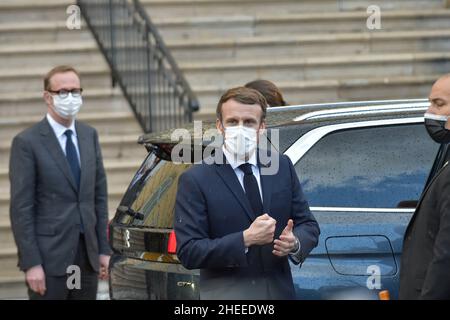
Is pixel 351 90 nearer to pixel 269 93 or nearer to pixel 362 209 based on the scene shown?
pixel 269 93

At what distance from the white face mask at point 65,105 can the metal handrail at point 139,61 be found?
385cm

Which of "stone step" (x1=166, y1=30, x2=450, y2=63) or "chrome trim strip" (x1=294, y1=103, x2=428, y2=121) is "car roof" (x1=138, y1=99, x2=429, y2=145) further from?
"stone step" (x1=166, y1=30, x2=450, y2=63)

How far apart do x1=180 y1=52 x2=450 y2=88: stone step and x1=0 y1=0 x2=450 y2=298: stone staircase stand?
11mm

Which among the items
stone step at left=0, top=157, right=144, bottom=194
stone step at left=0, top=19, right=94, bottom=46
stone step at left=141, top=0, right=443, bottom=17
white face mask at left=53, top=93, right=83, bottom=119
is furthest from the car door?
stone step at left=141, top=0, right=443, bottom=17

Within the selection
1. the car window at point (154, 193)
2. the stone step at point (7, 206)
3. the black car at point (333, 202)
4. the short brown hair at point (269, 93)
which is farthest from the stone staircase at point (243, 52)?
the black car at point (333, 202)

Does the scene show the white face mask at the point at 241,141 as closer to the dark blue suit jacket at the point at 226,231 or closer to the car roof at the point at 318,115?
the dark blue suit jacket at the point at 226,231

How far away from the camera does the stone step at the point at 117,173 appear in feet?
37.4

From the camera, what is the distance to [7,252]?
10711mm

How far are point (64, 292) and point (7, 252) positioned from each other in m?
3.60

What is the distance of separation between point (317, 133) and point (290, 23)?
665cm

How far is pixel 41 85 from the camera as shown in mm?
12117

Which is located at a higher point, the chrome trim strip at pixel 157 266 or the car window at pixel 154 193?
the car window at pixel 154 193

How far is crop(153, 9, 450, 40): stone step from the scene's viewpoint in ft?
42.0
